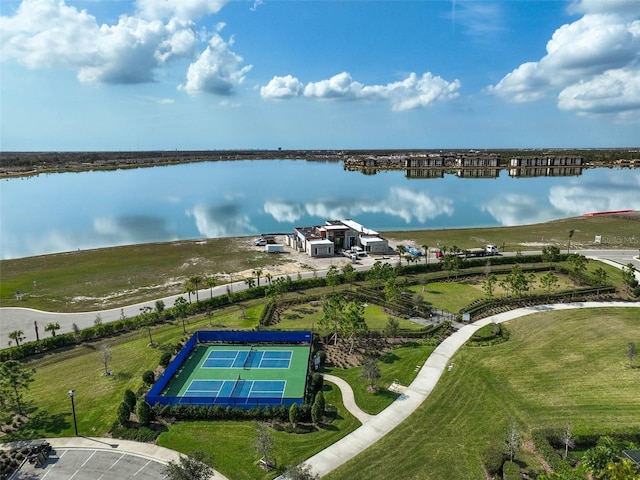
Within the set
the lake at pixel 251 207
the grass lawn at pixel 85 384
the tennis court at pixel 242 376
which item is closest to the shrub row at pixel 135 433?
the grass lawn at pixel 85 384

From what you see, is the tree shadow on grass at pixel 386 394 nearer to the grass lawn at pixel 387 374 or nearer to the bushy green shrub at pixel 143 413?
the grass lawn at pixel 387 374

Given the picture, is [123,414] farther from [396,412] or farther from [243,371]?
[396,412]

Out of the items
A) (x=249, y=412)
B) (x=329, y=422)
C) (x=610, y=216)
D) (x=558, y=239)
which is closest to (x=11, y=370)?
(x=249, y=412)

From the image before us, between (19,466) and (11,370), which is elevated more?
(11,370)

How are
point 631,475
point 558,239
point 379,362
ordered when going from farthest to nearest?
point 558,239, point 379,362, point 631,475

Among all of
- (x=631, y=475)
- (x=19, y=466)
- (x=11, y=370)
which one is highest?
(x=631, y=475)

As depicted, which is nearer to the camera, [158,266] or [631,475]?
[631,475]

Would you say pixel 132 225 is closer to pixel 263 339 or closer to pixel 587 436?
pixel 263 339
